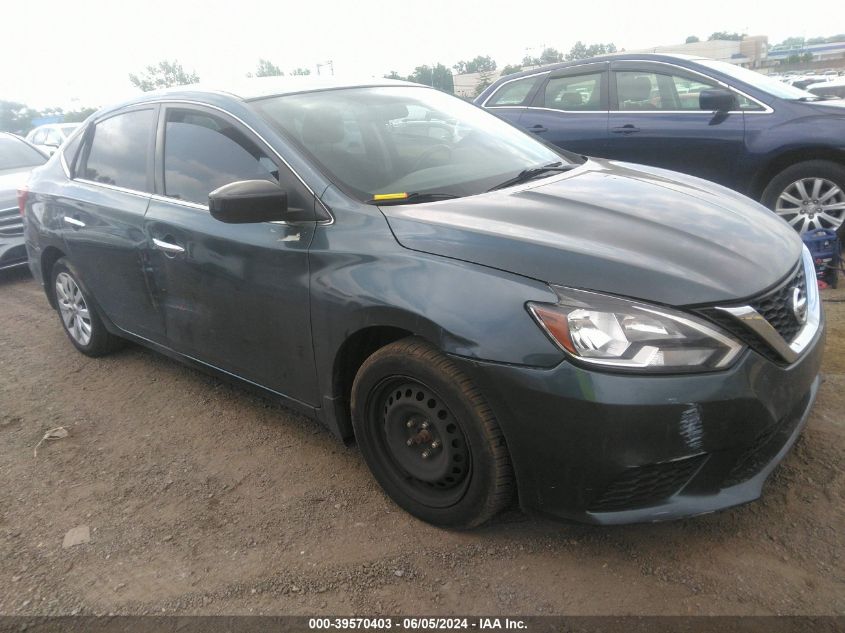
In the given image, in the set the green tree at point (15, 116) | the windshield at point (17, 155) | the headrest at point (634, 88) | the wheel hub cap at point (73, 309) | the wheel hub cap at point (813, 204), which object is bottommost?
the green tree at point (15, 116)

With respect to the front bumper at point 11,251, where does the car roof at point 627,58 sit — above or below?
above

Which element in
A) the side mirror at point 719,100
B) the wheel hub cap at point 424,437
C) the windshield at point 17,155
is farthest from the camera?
the windshield at point 17,155

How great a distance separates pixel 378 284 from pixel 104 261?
217 centimetres

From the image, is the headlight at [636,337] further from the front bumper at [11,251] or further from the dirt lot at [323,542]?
the front bumper at [11,251]

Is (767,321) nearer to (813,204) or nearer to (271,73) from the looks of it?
(813,204)

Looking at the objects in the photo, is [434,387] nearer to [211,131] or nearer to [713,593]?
[713,593]

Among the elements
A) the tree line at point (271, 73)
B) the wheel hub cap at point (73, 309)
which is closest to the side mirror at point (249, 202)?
the wheel hub cap at point (73, 309)

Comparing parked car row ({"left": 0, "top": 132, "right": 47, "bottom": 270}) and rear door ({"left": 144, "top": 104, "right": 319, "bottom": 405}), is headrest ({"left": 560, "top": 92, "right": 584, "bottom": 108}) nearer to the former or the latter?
rear door ({"left": 144, "top": 104, "right": 319, "bottom": 405})

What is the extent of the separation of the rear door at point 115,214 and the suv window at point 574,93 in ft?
13.6

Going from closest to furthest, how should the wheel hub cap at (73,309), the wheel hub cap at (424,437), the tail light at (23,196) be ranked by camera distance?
the wheel hub cap at (424,437), the wheel hub cap at (73,309), the tail light at (23,196)

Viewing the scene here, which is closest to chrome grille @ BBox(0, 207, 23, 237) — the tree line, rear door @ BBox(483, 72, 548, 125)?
rear door @ BBox(483, 72, 548, 125)

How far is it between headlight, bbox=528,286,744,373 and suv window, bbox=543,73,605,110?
15.7 feet

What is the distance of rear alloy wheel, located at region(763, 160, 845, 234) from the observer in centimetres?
504

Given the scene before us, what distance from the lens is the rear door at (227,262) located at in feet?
8.93
